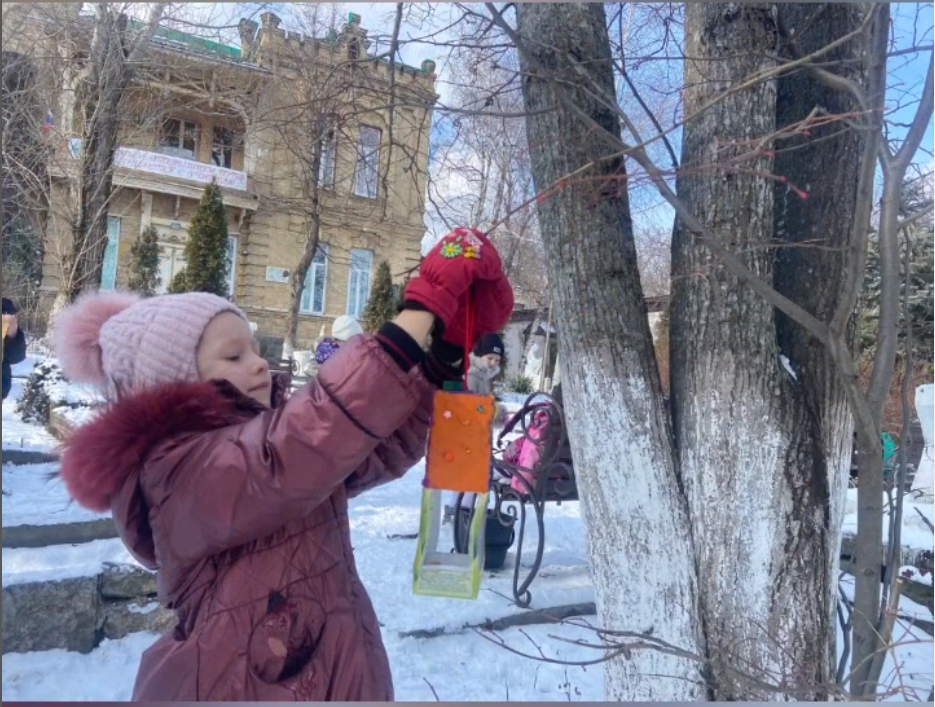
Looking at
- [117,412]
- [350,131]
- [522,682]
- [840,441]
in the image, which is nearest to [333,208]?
[350,131]

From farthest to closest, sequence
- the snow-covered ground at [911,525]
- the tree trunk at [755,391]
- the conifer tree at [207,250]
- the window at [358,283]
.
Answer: the snow-covered ground at [911,525]
the conifer tree at [207,250]
the window at [358,283]
the tree trunk at [755,391]

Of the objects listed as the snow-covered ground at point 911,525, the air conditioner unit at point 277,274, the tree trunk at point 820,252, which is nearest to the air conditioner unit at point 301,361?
the air conditioner unit at point 277,274

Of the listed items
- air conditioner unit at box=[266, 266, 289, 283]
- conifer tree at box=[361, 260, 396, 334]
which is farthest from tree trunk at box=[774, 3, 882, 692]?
air conditioner unit at box=[266, 266, 289, 283]

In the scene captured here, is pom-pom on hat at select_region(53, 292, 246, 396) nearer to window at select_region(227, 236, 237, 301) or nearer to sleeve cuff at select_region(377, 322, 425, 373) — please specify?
sleeve cuff at select_region(377, 322, 425, 373)

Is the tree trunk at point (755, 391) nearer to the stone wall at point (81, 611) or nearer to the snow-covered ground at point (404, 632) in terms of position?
the snow-covered ground at point (404, 632)

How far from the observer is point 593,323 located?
177cm

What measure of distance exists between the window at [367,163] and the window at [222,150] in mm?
488

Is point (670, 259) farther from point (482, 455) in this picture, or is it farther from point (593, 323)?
point (482, 455)

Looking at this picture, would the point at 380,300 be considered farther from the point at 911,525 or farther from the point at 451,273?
the point at 911,525

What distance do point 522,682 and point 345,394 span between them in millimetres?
2320

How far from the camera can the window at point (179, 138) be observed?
2.47 meters

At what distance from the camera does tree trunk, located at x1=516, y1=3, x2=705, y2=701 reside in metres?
1.71

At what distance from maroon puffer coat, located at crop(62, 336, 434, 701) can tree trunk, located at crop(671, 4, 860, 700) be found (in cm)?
72

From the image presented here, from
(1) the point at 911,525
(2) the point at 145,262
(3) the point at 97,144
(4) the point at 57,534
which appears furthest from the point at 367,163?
(1) the point at 911,525
